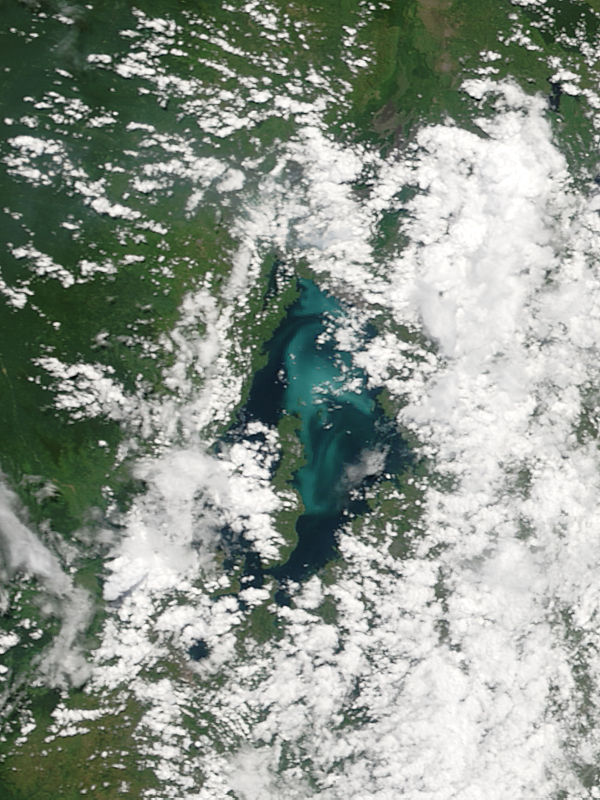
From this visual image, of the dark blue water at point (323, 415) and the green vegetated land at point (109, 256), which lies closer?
the green vegetated land at point (109, 256)

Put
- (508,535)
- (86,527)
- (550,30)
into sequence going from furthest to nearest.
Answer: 1. (550,30)
2. (508,535)
3. (86,527)

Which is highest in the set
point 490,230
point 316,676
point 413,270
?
point 490,230

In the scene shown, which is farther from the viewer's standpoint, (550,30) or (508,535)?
(550,30)

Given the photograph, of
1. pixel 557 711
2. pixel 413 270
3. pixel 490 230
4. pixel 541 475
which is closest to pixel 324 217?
pixel 413 270

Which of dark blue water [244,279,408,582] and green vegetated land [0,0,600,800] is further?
dark blue water [244,279,408,582]

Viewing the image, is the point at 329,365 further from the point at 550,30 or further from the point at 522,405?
the point at 550,30

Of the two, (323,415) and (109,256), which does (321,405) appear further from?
(109,256)

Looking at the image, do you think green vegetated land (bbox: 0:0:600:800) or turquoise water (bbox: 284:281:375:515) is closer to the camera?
green vegetated land (bbox: 0:0:600:800)

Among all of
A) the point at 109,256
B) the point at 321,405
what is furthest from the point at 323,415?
the point at 109,256

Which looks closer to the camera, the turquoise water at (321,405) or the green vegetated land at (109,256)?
the green vegetated land at (109,256)
